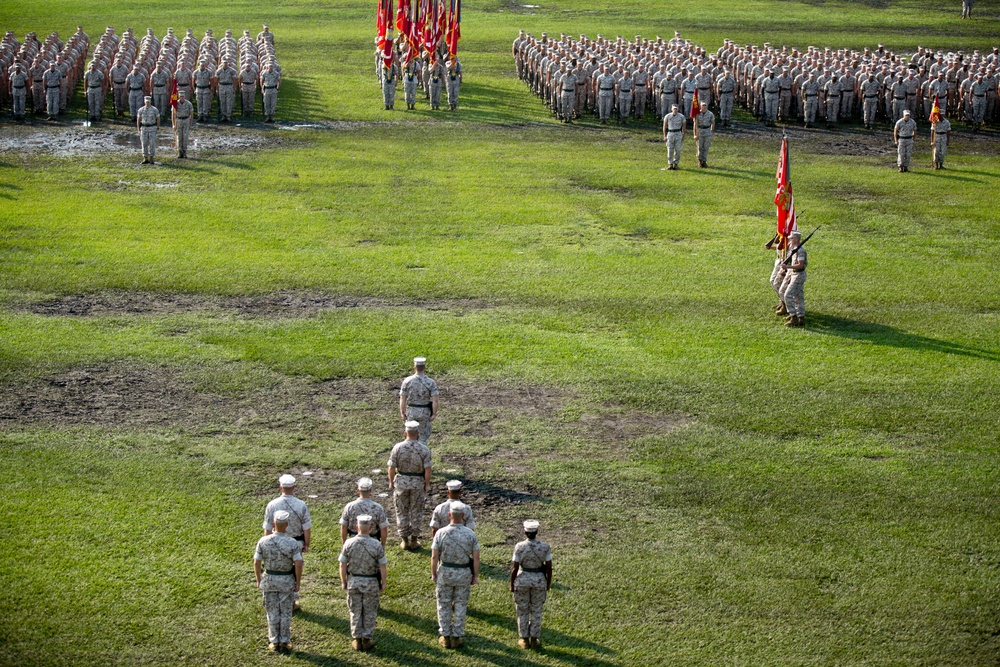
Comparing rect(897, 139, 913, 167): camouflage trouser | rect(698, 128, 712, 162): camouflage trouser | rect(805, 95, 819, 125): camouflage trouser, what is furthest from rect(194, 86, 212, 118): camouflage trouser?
rect(897, 139, 913, 167): camouflage trouser

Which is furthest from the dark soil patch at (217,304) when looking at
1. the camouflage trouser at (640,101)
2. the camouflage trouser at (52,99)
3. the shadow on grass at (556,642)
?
the camouflage trouser at (640,101)

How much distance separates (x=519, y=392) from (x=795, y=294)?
5230 millimetres

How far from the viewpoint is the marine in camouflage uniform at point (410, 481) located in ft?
42.0

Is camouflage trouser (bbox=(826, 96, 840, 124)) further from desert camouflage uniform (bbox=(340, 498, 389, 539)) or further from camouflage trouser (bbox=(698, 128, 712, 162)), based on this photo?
desert camouflage uniform (bbox=(340, 498, 389, 539))

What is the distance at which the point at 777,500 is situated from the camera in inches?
552

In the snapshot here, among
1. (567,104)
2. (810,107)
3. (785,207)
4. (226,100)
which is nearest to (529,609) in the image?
(785,207)

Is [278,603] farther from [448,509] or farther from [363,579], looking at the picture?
[448,509]

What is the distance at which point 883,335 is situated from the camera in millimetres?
19688

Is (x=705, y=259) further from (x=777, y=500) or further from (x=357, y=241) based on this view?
(x=777, y=500)

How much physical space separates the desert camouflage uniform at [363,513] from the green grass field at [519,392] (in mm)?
760

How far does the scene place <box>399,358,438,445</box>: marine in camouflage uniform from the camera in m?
14.4

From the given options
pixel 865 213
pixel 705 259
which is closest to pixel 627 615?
pixel 705 259

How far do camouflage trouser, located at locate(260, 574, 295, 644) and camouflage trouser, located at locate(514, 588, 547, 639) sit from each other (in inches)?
75.4

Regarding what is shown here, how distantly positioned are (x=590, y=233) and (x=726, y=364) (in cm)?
739
